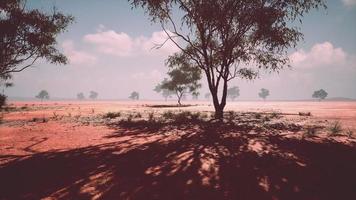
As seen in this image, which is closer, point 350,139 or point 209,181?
point 209,181

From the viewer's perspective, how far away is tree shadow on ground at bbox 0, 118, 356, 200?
716 cm

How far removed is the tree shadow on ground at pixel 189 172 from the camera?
7.16 m

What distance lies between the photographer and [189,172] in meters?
8.52

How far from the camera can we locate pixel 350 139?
44.4 ft

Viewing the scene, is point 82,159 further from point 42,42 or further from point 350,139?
point 42,42

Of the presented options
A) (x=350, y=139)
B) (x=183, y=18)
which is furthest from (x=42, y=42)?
(x=350, y=139)

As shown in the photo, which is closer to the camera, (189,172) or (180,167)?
(189,172)

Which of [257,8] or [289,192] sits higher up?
[257,8]

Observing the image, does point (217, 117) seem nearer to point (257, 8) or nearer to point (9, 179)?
point (257, 8)

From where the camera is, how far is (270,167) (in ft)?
30.0

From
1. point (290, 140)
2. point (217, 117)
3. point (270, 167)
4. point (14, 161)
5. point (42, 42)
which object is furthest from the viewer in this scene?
point (42, 42)

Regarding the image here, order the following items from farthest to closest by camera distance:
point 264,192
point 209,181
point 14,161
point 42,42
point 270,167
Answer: point 42,42 → point 14,161 → point 270,167 → point 209,181 → point 264,192

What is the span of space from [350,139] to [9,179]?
14771 mm

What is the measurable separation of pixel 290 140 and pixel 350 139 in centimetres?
312
